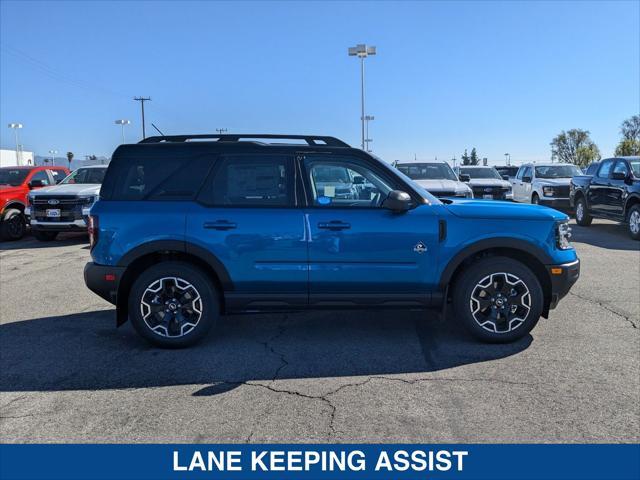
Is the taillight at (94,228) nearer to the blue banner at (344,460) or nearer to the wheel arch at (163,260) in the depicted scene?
the wheel arch at (163,260)

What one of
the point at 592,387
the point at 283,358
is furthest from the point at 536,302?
the point at 283,358

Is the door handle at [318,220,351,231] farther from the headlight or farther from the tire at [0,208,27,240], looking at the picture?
the tire at [0,208,27,240]

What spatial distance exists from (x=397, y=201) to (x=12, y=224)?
41.4 feet

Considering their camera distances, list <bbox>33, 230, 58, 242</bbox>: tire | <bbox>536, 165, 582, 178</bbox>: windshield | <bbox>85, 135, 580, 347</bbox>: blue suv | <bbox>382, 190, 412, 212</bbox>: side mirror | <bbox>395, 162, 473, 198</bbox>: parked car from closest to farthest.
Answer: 1. <bbox>382, 190, 412, 212</bbox>: side mirror
2. <bbox>85, 135, 580, 347</bbox>: blue suv
3. <bbox>395, 162, 473, 198</bbox>: parked car
4. <bbox>33, 230, 58, 242</bbox>: tire
5. <bbox>536, 165, 582, 178</bbox>: windshield

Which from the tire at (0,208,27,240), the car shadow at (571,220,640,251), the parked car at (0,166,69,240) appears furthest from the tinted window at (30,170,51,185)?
the car shadow at (571,220,640,251)

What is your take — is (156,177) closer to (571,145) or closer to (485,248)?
(485,248)

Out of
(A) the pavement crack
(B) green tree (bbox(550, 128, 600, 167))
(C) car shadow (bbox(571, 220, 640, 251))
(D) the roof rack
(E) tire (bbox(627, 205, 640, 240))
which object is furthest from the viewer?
→ (B) green tree (bbox(550, 128, 600, 167))

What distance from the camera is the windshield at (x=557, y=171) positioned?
17.6m

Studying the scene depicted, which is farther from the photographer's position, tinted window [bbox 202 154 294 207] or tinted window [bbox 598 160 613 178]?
tinted window [bbox 598 160 613 178]

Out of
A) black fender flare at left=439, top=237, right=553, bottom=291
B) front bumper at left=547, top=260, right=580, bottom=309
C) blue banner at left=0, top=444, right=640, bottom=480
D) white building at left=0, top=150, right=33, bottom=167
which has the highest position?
white building at left=0, top=150, right=33, bottom=167

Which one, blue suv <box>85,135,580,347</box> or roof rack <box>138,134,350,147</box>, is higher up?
roof rack <box>138,134,350,147</box>

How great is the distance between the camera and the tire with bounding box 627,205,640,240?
11823 millimetres

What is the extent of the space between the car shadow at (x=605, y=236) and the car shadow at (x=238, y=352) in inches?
298

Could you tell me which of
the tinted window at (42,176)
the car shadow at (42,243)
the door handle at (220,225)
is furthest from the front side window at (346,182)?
the tinted window at (42,176)
